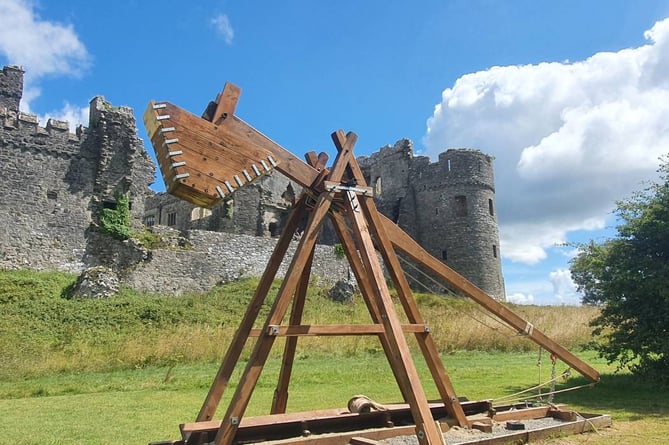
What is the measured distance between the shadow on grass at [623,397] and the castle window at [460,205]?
26.1 meters

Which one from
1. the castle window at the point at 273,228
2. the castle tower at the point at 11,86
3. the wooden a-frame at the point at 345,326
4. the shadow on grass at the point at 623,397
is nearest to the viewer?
the wooden a-frame at the point at 345,326

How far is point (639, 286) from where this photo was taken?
10.8 m

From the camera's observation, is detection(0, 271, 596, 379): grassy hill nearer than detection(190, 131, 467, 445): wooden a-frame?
No

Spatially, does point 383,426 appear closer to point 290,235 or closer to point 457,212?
point 290,235

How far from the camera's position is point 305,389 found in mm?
11398

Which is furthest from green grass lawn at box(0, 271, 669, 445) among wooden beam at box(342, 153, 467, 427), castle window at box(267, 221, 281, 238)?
castle window at box(267, 221, 281, 238)

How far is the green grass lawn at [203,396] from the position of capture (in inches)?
289

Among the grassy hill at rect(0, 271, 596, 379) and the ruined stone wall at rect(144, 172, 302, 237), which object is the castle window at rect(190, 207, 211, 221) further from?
the grassy hill at rect(0, 271, 596, 379)

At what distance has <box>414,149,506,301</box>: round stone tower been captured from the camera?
3734 centimetres

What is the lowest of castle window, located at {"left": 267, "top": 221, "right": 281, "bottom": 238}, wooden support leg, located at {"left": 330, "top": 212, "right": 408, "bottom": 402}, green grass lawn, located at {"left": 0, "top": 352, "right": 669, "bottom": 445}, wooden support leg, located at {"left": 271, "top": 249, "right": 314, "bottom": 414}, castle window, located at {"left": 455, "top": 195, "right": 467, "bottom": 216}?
green grass lawn, located at {"left": 0, "top": 352, "right": 669, "bottom": 445}

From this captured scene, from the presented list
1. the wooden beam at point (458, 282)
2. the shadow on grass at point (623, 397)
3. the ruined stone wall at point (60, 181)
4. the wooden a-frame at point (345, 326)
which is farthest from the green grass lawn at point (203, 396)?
the ruined stone wall at point (60, 181)

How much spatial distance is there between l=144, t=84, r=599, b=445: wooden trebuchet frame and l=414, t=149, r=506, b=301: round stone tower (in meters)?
31.0

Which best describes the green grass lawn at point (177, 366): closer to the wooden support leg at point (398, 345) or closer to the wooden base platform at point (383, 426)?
the wooden base platform at point (383, 426)

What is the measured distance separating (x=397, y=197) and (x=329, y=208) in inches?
1404
